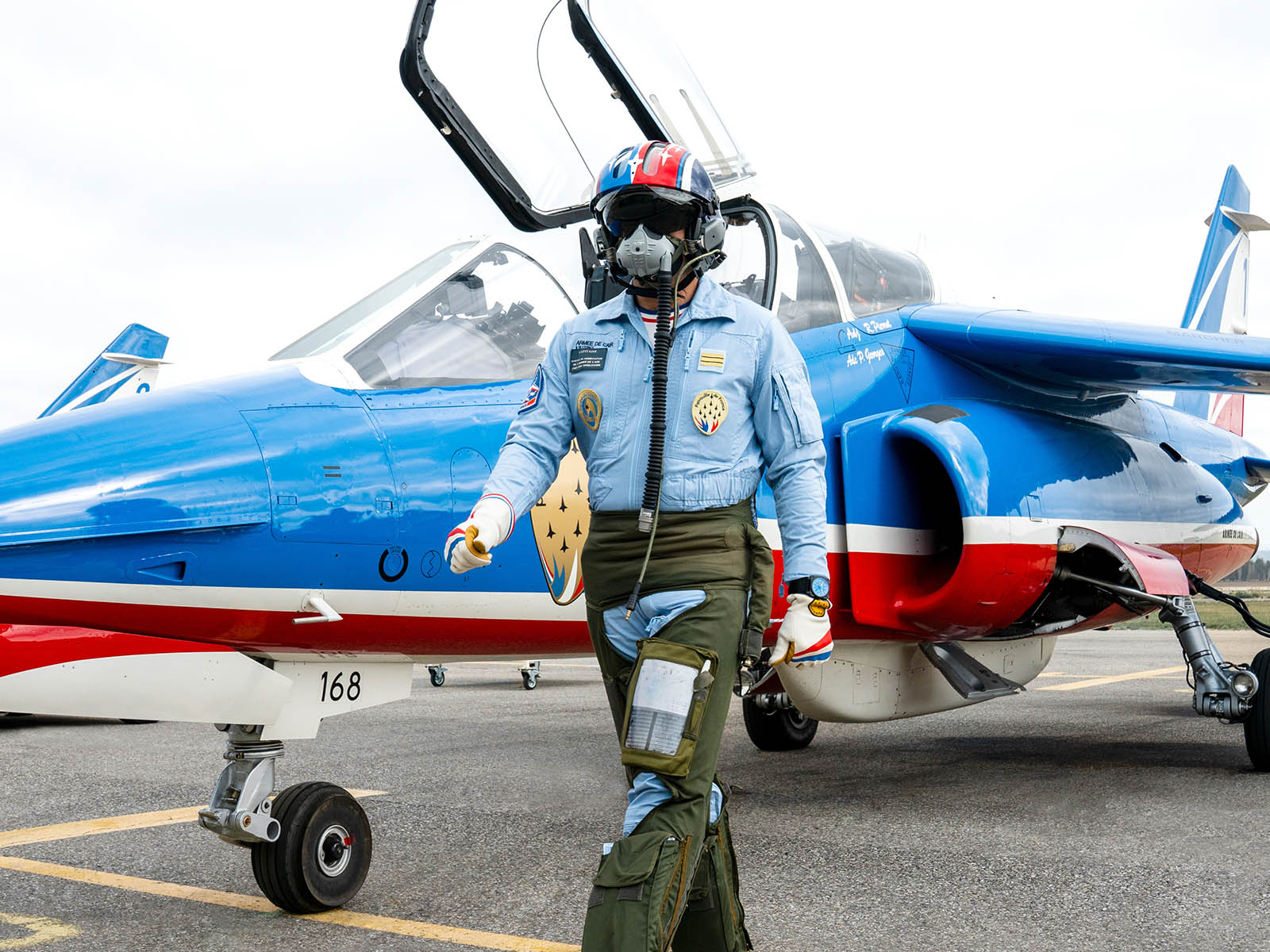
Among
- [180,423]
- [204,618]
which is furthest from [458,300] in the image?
[204,618]

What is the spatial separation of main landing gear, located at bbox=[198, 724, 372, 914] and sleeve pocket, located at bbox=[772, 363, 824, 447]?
6.98 ft

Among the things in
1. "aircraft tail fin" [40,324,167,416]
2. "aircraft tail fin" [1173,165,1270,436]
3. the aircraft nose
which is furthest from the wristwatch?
"aircraft tail fin" [40,324,167,416]

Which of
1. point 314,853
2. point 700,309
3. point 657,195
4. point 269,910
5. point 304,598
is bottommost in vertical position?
point 269,910

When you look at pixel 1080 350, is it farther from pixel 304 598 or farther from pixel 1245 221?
pixel 1245 221

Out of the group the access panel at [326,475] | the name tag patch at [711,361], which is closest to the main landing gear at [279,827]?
the access panel at [326,475]

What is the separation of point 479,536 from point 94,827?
12.6 ft

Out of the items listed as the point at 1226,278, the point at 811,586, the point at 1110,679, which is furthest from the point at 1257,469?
the point at 811,586

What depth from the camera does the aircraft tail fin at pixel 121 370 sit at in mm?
15273

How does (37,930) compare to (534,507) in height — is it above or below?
below

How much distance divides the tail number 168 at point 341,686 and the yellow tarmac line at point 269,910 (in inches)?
27.7

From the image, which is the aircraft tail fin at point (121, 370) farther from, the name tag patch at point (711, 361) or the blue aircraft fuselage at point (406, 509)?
the name tag patch at point (711, 361)

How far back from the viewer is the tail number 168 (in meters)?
3.87

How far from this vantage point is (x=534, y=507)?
13.0 ft

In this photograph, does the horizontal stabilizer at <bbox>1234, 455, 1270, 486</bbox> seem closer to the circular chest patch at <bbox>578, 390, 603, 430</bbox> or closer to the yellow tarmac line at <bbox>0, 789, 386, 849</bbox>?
the circular chest patch at <bbox>578, 390, 603, 430</bbox>
